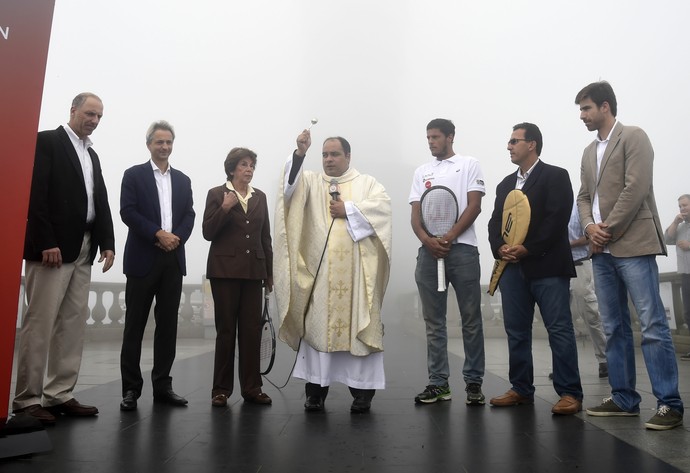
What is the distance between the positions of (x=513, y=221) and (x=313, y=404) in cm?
176

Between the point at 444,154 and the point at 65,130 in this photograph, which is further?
the point at 444,154

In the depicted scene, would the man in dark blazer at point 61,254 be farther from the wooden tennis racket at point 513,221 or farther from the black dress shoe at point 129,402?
the wooden tennis racket at point 513,221

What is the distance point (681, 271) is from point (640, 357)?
113cm

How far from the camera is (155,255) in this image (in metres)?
4.38

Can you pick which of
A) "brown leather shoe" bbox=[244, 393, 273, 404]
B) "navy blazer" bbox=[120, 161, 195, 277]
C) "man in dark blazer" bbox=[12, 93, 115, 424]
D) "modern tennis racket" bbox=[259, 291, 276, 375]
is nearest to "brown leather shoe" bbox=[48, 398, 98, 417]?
"man in dark blazer" bbox=[12, 93, 115, 424]

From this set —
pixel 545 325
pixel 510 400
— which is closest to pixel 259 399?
pixel 510 400

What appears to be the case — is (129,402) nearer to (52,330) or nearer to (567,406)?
(52,330)

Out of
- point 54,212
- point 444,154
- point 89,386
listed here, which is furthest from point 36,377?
point 444,154

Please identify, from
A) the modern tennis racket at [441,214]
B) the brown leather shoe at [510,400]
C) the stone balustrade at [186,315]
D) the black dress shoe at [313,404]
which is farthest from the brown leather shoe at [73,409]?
the stone balustrade at [186,315]

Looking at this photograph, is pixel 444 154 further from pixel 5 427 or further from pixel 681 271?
pixel 681 271

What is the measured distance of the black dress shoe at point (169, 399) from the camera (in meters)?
4.31

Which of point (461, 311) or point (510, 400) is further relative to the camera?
point (461, 311)

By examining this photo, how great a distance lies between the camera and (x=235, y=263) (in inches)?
174

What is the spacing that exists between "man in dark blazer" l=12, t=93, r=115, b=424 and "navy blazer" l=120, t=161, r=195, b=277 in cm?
16
